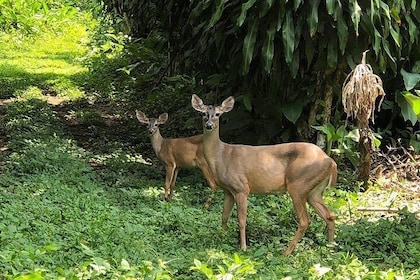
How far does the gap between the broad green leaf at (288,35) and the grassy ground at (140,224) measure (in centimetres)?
155

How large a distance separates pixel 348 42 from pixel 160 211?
2745 mm

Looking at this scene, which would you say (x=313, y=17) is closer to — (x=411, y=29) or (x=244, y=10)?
(x=244, y=10)

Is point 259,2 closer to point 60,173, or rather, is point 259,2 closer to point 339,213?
point 339,213

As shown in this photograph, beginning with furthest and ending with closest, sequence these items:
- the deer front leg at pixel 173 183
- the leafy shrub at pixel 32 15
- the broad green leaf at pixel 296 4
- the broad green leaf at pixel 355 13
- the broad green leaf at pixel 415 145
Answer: the leafy shrub at pixel 32 15 < the broad green leaf at pixel 415 145 < the deer front leg at pixel 173 183 < the broad green leaf at pixel 296 4 < the broad green leaf at pixel 355 13

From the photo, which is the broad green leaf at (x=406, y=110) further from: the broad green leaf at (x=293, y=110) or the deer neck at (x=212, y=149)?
the deer neck at (x=212, y=149)

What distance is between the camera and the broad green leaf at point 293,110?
8.06m

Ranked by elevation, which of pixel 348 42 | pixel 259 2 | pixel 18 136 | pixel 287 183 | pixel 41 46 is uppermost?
pixel 259 2

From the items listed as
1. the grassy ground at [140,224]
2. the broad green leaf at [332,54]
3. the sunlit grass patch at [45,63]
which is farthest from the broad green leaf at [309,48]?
the sunlit grass patch at [45,63]

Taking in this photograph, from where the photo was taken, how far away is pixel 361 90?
6.96m

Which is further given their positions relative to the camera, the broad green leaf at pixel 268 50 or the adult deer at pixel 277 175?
the broad green leaf at pixel 268 50

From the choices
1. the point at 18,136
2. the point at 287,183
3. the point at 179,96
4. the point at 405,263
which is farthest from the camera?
the point at 179,96

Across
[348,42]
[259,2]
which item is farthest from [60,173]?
[348,42]

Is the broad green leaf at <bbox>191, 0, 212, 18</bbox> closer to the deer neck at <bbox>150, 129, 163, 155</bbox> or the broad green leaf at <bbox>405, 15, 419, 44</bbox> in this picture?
the deer neck at <bbox>150, 129, 163, 155</bbox>

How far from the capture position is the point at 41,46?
2169 centimetres
